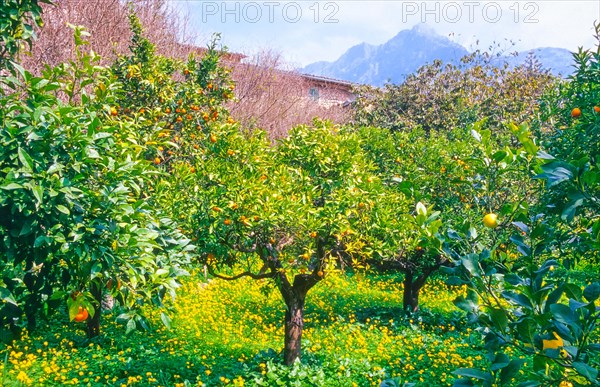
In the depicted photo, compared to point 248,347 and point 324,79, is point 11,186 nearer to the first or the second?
point 248,347

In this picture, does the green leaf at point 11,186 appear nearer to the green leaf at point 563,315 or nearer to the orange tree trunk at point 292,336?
the green leaf at point 563,315

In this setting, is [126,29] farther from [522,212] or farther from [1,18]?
[522,212]

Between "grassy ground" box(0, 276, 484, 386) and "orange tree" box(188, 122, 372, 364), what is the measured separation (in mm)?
677

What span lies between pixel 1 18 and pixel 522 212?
3152 mm

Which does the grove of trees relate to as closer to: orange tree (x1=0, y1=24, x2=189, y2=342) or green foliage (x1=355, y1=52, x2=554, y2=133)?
orange tree (x1=0, y1=24, x2=189, y2=342)

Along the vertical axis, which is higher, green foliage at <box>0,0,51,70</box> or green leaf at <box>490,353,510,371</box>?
green foliage at <box>0,0,51,70</box>

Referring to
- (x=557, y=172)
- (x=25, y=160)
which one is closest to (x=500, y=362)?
(x=557, y=172)

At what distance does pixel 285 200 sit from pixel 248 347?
3134 millimetres

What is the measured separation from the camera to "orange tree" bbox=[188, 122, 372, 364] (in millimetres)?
5410

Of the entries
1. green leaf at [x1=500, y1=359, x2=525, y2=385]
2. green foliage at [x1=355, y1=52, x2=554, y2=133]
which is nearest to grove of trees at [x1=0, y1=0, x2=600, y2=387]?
green leaf at [x1=500, y1=359, x2=525, y2=385]

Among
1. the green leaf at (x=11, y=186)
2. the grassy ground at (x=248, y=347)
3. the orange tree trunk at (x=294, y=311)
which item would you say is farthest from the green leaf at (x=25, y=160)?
the orange tree trunk at (x=294, y=311)

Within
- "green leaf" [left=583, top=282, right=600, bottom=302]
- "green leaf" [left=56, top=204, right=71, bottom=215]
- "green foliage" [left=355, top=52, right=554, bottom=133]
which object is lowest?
"green leaf" [left=583, top=282, right=600, bottom=302]

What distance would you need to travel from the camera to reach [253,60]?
21.9 m

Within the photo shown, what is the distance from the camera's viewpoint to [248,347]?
7480 mm
